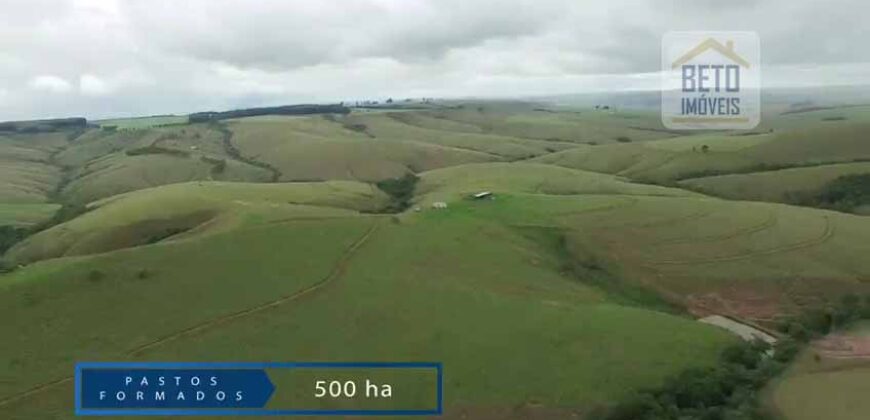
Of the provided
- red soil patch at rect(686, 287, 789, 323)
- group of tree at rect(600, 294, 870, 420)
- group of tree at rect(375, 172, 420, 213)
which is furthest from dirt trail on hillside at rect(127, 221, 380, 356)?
group of tree at rect(375, 172, 420, 213)

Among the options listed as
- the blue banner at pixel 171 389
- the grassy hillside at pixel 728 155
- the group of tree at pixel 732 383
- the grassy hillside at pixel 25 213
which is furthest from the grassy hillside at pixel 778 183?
the grassy hillside at pixel 25 213

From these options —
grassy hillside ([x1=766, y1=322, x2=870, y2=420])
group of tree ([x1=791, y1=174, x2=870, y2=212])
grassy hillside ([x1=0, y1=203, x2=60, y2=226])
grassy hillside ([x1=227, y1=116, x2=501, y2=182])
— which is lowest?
grassy hillside ([x1=766, y1=322, x2=870, y2=420])

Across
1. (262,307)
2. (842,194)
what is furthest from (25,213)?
(842,194)

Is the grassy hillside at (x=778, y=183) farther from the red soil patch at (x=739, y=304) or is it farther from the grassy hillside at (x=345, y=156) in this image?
the grassy hillside at (x=345, y=156)

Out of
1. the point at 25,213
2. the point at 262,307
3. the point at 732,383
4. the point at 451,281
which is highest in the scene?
the point at 451,281

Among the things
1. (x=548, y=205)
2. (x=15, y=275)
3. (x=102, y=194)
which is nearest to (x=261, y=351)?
(x=15, y=275)

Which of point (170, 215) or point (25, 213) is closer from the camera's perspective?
point (170, 215)

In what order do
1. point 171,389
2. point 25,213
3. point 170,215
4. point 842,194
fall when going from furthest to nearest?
point 25,213, point 842,194, point 170,215, point 171,389

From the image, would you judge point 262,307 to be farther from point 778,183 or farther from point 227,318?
point 778,183

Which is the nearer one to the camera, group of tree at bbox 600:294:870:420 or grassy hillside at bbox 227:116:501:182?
group of tree at bbox 600:294:870:420

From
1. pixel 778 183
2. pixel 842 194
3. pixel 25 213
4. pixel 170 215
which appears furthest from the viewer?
pixel 25 213

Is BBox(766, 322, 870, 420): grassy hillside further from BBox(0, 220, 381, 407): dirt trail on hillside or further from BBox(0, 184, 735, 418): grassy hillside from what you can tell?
BBox(0, 220, 381, 407): dirt trail on hillside

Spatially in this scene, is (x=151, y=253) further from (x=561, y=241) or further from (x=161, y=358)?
(x=561, y=241)
